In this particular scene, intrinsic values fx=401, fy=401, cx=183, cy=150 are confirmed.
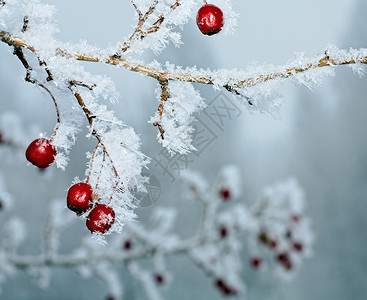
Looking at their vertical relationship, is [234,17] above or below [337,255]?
above

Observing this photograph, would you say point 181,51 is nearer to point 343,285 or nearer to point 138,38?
point 343,285

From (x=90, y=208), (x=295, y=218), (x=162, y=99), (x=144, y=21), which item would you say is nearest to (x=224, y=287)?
(x=295, y=218)

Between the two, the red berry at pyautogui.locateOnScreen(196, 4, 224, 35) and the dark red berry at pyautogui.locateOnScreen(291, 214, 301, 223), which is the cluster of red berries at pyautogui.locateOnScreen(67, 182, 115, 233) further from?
the dark red berry at pyautogui.locateOnScreen(291, 214, 301, 223)

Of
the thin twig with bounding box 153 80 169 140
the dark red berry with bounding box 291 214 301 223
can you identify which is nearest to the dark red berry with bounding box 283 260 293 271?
the dark red berry with bounding box 291 214 301 223

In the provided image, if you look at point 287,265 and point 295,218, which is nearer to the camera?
point 295,218

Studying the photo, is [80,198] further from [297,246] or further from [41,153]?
[297,246]

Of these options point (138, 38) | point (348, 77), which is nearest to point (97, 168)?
point (138, 38)
